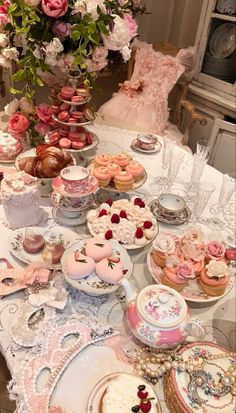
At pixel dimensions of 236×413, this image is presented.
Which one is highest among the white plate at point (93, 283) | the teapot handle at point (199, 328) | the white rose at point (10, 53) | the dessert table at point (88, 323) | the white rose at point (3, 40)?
the white rose at point (3, 40)

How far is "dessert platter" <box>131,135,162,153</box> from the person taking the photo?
182 cm

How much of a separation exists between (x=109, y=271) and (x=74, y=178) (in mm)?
412

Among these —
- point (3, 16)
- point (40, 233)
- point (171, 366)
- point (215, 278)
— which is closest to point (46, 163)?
point (40, 233)

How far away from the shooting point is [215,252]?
3.82 feet

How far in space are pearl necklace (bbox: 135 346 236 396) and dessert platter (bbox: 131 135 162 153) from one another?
3.57 ft

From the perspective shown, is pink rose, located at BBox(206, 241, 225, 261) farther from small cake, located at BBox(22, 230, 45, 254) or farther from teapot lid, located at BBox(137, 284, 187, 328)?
small cake, located at BBox(22, 230, 45, 254)

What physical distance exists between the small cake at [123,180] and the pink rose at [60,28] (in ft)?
1.76

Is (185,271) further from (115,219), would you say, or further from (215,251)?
(115,219)

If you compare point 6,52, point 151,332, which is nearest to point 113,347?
point 151,332

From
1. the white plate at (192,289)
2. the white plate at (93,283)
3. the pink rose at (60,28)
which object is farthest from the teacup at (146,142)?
the white plate at (93,283)

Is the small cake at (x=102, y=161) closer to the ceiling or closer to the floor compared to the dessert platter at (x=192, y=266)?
closer to the ceiling

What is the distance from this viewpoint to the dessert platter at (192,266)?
3.59 ft

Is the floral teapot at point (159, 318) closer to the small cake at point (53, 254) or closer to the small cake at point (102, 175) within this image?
the small cake at point (53, 254)

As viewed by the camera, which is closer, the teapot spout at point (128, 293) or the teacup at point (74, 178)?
the teapot spout at point (128, 293)
